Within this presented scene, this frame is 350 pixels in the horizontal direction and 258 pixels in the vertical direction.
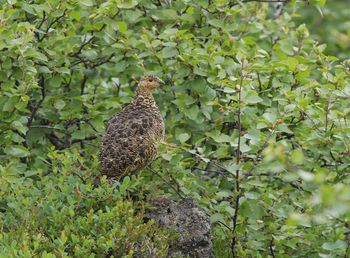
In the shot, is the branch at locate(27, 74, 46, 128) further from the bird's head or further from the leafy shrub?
the leafy shrub

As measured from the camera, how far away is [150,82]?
7059 mm

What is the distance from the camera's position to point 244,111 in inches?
259

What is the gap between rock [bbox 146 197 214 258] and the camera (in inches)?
229

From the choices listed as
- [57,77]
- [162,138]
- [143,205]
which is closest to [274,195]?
[162,138]

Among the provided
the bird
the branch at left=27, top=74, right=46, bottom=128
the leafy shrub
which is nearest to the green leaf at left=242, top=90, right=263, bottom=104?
the bird

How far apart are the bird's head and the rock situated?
1.44 meters

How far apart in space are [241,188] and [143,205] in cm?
91

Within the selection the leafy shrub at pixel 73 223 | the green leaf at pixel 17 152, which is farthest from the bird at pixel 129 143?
the green leaf at pixel 17 152

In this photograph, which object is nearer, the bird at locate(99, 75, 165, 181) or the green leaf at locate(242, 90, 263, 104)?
the green leaf at locate(242, 90, 263, 104)

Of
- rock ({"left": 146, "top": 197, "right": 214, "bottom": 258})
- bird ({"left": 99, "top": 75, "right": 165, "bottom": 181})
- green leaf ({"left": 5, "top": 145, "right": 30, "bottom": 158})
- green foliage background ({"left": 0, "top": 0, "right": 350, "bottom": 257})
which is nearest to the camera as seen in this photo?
green foliage background ({"left": 0, "top": 0, "right": 350, "bottom": 257})

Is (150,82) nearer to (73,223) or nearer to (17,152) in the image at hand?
(17,152)

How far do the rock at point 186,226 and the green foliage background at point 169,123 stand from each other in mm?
182

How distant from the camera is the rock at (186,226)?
582cm

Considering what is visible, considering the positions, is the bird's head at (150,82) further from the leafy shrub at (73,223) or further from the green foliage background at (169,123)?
the leafy shrub at (73,223)
